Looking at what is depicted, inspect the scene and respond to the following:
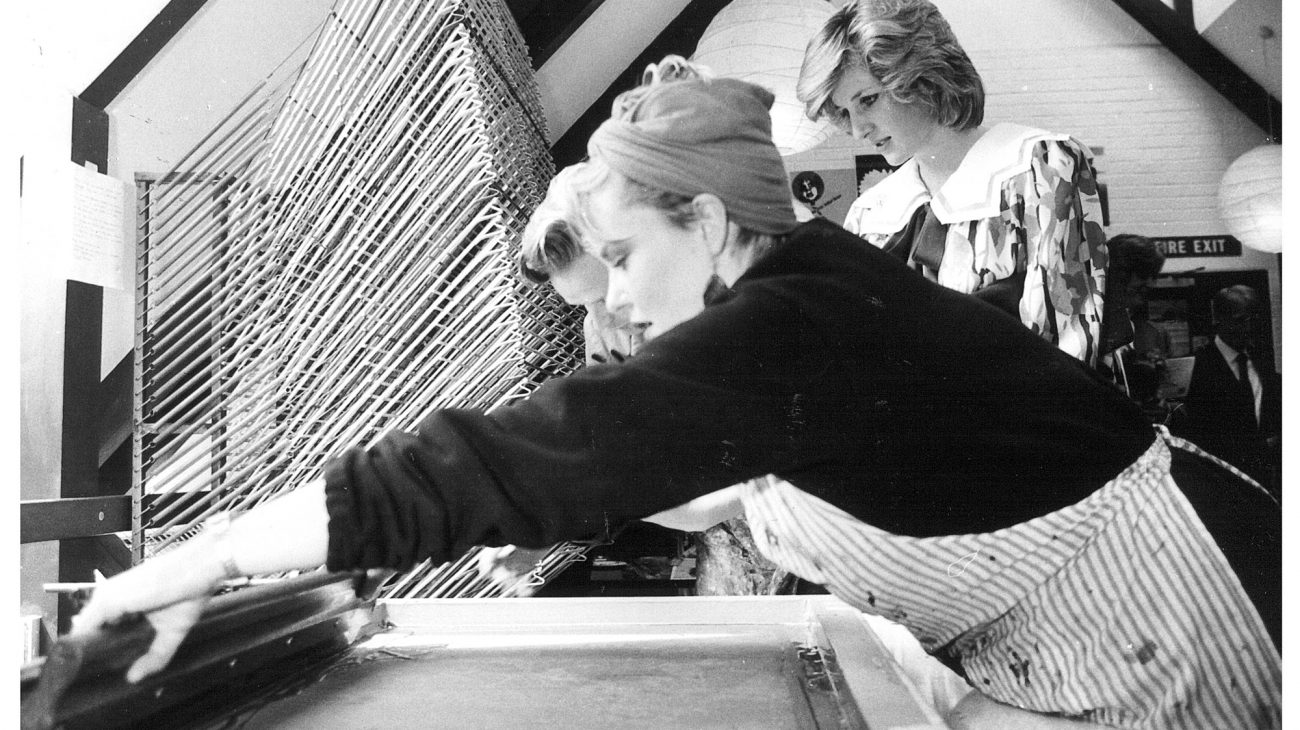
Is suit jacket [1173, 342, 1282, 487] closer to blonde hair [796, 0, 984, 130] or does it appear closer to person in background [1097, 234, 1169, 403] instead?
person in background [1097, 234, 1169, 403]

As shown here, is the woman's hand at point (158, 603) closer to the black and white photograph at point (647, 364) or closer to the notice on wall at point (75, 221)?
the black and white photograph at point (647, 364)

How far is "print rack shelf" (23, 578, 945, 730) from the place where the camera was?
0.98m

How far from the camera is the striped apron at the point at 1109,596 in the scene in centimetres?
96

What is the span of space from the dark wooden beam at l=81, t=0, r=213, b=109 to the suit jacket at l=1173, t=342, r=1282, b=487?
1375 millimetres

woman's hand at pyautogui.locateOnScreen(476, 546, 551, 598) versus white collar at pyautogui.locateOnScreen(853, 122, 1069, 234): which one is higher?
white collar at pyautogui.locateOnScreen(853, 122, 1069, 234)

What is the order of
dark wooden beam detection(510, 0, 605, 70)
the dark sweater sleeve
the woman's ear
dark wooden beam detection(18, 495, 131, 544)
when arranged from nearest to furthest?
the dark sweater sleeve, the woman's ear, dark wooden beam detection(18, 495, 131, 544), dark wooden beam detection(510, 0, 605, 70)

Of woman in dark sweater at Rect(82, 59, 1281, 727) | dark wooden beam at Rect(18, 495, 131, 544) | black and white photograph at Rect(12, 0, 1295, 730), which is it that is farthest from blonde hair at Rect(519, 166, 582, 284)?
dark wooden beam at Rect(18, 495, 131, 544)

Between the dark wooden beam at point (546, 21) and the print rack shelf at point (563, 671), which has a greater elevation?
the dark wooden beam at point (546, 21)

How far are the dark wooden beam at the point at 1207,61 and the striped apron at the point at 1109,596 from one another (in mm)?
423

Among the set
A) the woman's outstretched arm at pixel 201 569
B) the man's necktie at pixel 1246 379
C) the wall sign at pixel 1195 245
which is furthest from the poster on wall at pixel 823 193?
the woman's outstretched arm at pixel 201 569

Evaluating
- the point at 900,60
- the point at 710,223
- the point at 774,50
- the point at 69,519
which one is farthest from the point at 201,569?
the point at 900,60

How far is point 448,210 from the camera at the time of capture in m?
1.19

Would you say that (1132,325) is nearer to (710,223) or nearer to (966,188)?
(966,188)

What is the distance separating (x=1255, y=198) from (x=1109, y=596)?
0.52 m
